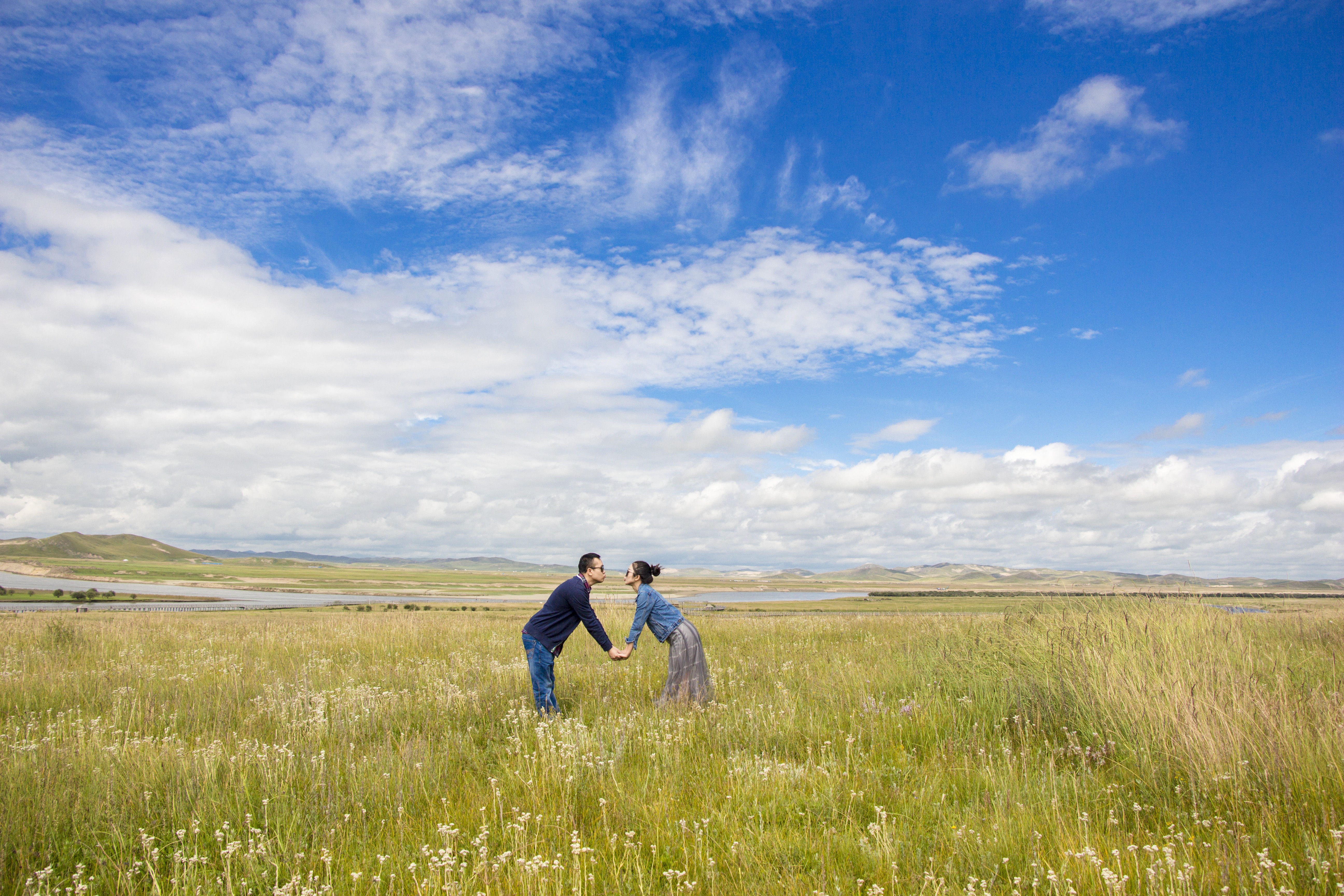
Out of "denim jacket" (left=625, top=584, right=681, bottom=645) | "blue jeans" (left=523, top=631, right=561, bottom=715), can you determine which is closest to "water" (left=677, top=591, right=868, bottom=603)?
"denim jacket" (left=625, top=584, right=681, bottom=645)

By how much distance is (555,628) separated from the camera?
347 inches

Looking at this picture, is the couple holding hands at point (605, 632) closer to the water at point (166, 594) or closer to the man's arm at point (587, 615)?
the man's arm at point (587, 615)

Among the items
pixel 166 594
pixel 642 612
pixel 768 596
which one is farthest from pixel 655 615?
pixel 768 596

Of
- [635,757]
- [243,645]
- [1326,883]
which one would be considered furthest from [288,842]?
[243,645]

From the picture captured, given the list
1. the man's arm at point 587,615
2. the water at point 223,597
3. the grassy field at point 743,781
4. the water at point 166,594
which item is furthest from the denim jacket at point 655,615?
the water at point 223,597

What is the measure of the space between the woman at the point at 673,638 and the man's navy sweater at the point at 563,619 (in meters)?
0.59

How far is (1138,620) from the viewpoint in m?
8.66

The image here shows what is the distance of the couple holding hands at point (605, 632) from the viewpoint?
8.66 m

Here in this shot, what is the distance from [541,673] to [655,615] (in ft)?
5.83

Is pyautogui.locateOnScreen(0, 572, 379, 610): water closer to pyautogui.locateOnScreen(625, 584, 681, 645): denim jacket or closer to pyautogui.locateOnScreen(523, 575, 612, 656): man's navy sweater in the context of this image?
pyautogui.locateOnScreen(523, 575, 612, 656): man's navy sweater

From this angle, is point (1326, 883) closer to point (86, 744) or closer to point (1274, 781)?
point (1274, 781)

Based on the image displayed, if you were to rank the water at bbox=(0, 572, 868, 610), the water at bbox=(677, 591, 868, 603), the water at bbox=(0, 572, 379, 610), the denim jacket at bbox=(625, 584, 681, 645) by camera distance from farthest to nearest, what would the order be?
the water at bbox=(677, 591, 868, 603) < the water at bbox=(0, 572, 868, 610) < the water at bbox=(0, 572, 379, 610) < the denim jacket at bbox=(625, 584, 681, 645)

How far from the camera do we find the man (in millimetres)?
8633

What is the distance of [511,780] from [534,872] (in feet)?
7.01
